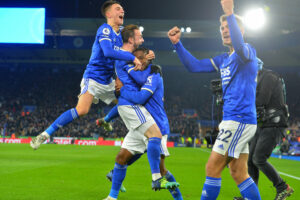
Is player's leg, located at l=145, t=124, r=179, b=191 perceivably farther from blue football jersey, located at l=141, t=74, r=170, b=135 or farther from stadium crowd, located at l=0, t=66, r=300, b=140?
stadium crowd, located at l=0, t=66, r=300, b=140

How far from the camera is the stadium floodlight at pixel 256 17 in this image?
20.4m

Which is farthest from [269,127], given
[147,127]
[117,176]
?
[117,176]

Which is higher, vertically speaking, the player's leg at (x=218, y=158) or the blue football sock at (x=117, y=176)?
the player's leg at (x=218, y=158)

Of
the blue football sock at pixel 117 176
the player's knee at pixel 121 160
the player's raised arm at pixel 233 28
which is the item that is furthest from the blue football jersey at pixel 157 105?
the player's raised arm at pixel 233 28

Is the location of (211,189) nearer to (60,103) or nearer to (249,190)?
(249,190)

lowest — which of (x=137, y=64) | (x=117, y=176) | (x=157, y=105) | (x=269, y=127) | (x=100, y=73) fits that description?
(x=117, y=176)

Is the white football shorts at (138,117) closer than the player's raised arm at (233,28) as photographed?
No

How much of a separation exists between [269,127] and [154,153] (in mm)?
1976

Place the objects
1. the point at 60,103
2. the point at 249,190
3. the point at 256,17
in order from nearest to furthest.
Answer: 1. the point at 249,190
2. the point at 256,17
3. the point at 60,103

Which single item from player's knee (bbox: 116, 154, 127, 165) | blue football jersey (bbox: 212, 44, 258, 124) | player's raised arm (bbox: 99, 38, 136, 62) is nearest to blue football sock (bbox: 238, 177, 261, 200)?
blue football jersey (bbox: 212, 44, 258, 124)

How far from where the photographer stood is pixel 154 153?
4.11m

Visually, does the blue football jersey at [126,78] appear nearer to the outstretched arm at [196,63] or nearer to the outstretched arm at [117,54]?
the outstretched arm at [117,54]

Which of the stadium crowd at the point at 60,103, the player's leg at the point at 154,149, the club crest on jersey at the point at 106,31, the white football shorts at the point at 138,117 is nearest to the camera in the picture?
the player's leg at the point at 154,149

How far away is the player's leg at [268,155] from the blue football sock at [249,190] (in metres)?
1.38
